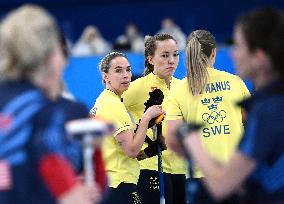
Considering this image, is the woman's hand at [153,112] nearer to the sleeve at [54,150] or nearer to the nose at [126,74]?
the nose at [126,74]

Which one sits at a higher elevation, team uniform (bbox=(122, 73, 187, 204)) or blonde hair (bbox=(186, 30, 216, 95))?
blonde hair (bbox=(186, 30, 216, 95))

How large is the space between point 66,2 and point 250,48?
1676 centimetres

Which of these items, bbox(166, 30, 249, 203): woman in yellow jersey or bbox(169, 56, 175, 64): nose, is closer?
bbox(166, 30, 249, 203): woman in yellow jersey

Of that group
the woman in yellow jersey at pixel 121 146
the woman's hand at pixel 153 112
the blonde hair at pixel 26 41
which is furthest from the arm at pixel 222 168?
the woman's hand at pixel 153 112

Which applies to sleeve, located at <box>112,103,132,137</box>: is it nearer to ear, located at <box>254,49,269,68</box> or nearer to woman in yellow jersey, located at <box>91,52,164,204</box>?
woman in yellow jersey, located at <box>91,52,164,204</box>

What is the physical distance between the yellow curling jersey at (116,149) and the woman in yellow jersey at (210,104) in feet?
1.32

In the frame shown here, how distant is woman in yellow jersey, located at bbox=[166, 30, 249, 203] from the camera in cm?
501

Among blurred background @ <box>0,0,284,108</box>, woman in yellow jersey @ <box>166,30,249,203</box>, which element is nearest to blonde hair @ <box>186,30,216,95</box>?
woman in yellow jersey @ <box>166,30,249,203</box>

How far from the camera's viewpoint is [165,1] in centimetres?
1938

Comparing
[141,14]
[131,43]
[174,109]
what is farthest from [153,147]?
[141,14]

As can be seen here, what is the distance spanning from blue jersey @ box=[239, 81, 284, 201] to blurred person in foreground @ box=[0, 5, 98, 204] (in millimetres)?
623

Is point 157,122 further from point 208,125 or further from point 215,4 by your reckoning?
point 215,4

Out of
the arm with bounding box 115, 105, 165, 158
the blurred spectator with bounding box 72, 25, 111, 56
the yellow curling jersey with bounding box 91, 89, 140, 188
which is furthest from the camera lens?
the blurred spectator with bounding box 72, 25, 111, 56

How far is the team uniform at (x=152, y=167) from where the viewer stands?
6383mm
